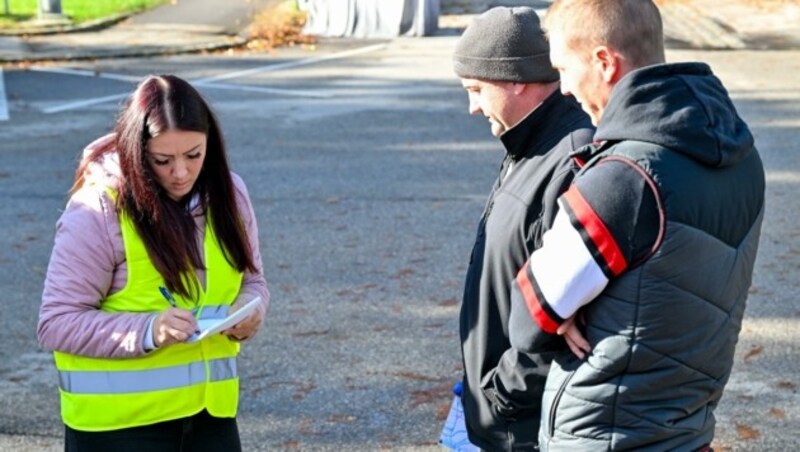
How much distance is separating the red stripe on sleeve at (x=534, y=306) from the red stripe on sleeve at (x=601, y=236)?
0.62 ft

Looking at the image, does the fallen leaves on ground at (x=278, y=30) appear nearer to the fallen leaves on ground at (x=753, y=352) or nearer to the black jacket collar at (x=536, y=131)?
the fallen leaves on ground at (x=753, y=352)

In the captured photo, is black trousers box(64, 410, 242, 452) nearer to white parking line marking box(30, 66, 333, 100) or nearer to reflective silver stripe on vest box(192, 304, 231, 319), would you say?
reflective silver stripe on vest box(192, 304, 231, 319)

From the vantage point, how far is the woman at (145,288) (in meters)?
3.23

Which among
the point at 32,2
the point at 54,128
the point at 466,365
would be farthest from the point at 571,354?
the point at 32,2

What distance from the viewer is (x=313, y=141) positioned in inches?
458

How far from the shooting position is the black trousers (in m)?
3.32

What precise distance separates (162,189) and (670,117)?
1.39 m

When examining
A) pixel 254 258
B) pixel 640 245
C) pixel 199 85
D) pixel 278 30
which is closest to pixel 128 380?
pixel 254 258

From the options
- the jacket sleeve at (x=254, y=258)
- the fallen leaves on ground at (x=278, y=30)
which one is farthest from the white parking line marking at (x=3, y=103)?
the jacket sleeve at (x=254, y=258)

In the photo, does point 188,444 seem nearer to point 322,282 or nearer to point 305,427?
point 305,427

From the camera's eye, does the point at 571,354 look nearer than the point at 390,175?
Yes

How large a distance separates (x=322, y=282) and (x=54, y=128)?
5.88m

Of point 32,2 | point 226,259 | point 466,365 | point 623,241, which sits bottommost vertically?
point 32,2

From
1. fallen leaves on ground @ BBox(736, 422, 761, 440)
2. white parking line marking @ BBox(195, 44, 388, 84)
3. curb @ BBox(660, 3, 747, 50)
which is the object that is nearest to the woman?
fallen leaves on ground @ BBox(736, 422, 761, 440)
